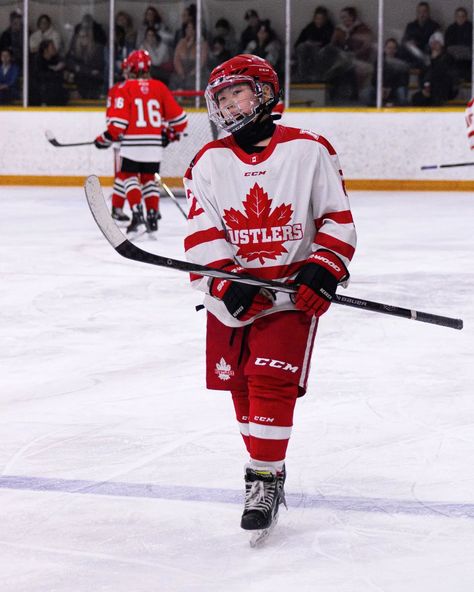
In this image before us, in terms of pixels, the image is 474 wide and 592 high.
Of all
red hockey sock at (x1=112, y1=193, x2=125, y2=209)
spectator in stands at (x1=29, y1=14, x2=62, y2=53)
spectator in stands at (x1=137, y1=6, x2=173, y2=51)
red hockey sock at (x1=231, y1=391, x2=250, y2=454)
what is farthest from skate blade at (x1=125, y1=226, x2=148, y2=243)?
red hockey sock at (x1=231, y1=391, x2=250, y2=454)

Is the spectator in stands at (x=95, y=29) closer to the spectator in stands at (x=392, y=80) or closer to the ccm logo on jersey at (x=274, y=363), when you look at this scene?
the spectator in stands at (x=392, y=80)

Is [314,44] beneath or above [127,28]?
beneath

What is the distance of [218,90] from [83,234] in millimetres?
5596

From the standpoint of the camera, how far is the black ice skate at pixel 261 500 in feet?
6.82

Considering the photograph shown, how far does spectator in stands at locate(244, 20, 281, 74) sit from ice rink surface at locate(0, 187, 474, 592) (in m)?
6.94

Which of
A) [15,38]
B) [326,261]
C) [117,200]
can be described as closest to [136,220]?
[117,200]

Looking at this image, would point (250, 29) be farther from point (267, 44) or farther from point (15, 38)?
point (15, 38)

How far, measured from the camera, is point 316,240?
2168 millimetres

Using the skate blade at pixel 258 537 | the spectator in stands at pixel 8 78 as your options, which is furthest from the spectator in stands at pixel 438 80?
the skate blade at pixel 258 537

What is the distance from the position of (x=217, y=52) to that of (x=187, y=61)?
1.01ft

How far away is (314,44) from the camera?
11859 millimetres

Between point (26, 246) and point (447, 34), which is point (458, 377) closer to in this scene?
point (26, 246)

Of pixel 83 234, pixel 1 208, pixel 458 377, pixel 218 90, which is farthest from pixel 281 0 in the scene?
pixel 218 90

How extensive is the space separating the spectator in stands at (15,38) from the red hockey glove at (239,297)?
10.5 metres
